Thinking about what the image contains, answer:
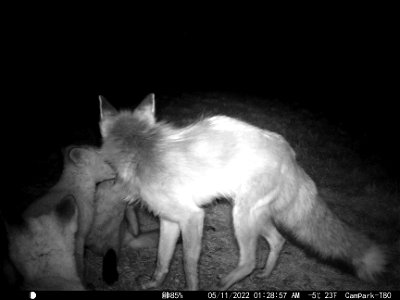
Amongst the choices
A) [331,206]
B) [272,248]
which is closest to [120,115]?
[272,248]

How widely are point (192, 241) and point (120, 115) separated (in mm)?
1744

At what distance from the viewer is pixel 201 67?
17.0 metres

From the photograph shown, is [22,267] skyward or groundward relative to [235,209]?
groundward

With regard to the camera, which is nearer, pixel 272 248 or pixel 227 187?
pixel 227 187

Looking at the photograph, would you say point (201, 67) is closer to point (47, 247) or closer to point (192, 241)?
point (192, 241)

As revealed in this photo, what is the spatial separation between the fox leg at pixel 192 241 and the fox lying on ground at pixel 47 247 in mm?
1112

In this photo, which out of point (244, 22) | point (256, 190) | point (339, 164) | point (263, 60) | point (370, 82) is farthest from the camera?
point (244, 22)

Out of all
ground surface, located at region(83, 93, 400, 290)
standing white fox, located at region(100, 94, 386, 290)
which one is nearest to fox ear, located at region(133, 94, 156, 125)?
standing white fox, located at region(100, 94, 386, 290)

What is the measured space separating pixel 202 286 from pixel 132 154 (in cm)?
177

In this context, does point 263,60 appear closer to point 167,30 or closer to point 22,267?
point 167,30

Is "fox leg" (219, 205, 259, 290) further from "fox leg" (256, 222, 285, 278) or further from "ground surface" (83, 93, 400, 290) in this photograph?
"fox leg" (256, 222, 285, 278)

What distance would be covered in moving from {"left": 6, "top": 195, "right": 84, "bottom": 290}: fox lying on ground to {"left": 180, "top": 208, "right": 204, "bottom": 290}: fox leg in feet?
3.65

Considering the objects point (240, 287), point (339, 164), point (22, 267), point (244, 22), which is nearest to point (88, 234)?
point (22, 267)

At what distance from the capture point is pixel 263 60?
1938 cm
